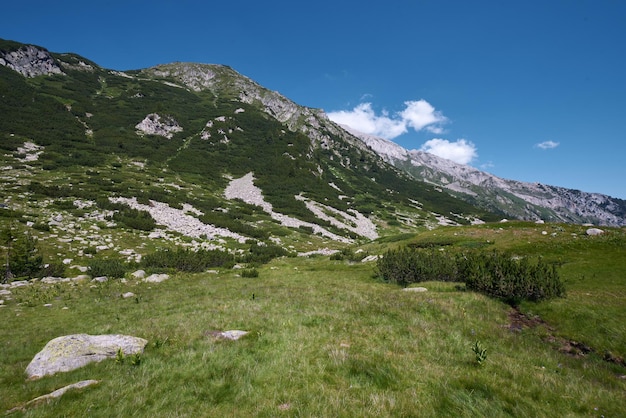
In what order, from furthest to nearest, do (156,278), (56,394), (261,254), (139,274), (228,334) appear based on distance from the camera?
(261,254), (139,274), (156,278), (228,334), (56,394)

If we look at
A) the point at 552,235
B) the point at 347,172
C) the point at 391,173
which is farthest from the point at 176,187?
the point at 391,173

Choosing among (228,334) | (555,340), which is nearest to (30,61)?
(228,334)

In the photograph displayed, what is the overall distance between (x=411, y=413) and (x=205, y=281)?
66.7ft

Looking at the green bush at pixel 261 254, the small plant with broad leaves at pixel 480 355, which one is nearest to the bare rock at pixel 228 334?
the small plant with broad leaves at pixel 480 355

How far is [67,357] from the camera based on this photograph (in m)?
7.71

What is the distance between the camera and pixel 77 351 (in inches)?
312

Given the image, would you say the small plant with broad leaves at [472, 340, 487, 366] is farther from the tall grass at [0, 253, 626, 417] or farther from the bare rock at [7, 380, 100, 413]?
the bare rock at [7, 380, 100, 413]

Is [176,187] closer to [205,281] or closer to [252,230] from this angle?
[252,230]

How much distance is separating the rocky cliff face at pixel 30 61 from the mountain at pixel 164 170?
422 millimetres

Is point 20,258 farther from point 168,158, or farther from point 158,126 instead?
point 158,126

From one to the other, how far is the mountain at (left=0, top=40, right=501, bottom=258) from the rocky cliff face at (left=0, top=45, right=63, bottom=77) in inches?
16.6

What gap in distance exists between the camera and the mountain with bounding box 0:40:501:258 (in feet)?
140

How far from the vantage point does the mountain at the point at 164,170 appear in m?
42.7

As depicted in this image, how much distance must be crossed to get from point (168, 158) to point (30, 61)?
85.3m
